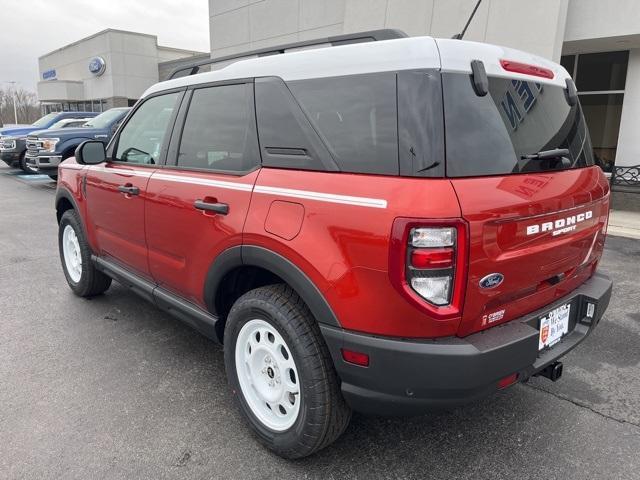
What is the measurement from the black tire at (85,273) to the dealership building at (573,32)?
28.0ft

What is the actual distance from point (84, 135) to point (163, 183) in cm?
1030

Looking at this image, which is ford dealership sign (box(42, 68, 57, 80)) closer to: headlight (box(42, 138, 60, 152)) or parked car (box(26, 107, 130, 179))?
parked car (box(26, 107, 130, 179))

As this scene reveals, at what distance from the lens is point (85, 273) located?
437cm

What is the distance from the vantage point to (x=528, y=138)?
2.18m

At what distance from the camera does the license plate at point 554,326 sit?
2.26 m

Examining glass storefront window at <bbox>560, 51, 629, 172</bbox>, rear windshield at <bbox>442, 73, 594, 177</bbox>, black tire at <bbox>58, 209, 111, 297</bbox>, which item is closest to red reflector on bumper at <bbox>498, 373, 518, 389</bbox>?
rear windshield at <bbox>442, 73, 594, 177</bbox>

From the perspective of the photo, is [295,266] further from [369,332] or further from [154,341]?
[154,341]

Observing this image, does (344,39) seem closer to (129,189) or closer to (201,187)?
(201,187)

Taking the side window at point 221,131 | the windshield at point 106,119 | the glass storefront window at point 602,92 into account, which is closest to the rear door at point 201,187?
the side window at point 221,131

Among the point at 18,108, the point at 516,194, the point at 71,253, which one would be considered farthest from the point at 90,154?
the point at 18,108

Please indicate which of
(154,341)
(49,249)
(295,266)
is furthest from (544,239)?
(49,249)

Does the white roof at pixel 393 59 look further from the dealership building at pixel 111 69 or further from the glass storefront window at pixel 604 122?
the dealership building at pixel 111 69

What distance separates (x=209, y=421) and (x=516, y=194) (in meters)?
2.00

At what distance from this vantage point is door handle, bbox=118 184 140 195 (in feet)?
10.8
